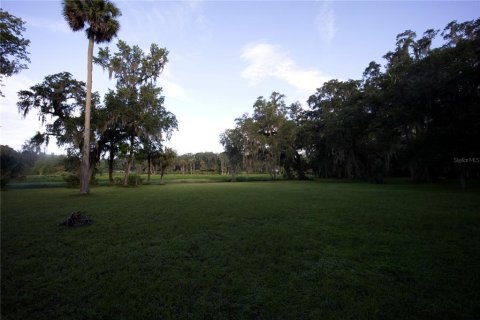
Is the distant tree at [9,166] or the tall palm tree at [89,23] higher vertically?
the tall palm tree at [89,23]

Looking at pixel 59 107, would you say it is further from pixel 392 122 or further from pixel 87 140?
pixel 392 122

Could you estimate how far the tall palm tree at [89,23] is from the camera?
14.6m

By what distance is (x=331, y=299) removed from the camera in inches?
114

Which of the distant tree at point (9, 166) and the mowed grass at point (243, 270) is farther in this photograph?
the distant tree at point (9, 166)

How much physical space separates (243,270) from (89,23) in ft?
59.8

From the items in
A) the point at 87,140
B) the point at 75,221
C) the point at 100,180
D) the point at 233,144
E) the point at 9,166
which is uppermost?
the point at 233,144

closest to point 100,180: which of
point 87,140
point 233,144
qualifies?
point 233,144

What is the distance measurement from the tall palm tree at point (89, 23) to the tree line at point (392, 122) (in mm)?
21216

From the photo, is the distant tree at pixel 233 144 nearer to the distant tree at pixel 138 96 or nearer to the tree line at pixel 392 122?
the tree line at pixel 392 122

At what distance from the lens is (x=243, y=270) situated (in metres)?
3.74

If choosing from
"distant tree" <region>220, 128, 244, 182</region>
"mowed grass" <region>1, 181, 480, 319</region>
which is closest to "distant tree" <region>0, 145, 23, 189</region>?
"mowed grass" <region>1, 181, 480, 319</region>

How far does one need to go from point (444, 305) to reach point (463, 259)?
1.96m

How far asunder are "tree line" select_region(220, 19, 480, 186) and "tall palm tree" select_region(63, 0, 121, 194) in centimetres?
2122

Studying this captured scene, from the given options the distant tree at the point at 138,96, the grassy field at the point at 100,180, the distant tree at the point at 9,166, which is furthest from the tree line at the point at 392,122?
the distant tree at the point at 9,166
